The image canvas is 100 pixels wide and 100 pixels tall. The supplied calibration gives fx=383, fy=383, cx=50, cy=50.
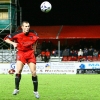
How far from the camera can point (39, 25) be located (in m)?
43.2

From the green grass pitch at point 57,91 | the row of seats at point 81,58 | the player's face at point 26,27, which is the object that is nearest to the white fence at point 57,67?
the row of seats at point 81,58

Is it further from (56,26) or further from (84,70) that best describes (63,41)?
(84,70)

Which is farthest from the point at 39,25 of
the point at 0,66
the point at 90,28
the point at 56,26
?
the point at 0,66

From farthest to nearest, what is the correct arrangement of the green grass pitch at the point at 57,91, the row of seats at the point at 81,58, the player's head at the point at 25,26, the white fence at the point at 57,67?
the row of seats at the point at 81,58 < the white fence at the point at 57,67 < the green grass pitch at the point at 57,91 < the player's head at the point at 25,26

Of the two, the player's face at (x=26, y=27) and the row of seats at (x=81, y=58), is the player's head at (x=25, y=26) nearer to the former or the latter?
the player's face at (x=26, y=27)

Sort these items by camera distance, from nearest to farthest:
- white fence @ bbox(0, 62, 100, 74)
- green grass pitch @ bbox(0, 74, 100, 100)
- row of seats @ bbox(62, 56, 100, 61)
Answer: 1. green grass pitch @ bbox(0, 74, 100, 100)
2. white fence @ bbox(0, 62, 100, 74)
3. row of seats @ bbox(62, 56, 100, 61)

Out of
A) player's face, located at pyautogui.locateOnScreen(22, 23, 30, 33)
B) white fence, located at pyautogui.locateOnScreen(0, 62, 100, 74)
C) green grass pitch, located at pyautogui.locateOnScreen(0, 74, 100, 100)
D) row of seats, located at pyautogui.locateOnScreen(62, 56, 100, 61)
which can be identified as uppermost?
player's face, located at pyautogui.locateOnScreen(22, 23, 30, 33)

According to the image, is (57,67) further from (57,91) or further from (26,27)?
(26,27)

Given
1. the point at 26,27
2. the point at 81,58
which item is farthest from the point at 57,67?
the point at 26,27

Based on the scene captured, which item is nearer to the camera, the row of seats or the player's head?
the player's head

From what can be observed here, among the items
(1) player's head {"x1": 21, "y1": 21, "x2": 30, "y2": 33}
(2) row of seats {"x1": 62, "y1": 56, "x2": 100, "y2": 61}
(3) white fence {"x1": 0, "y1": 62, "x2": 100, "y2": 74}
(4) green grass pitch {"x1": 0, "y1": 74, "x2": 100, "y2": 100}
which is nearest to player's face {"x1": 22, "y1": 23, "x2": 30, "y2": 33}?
(1) player's head {"x1": 21, "y1": 21, "x2": 30, "y2": 33}

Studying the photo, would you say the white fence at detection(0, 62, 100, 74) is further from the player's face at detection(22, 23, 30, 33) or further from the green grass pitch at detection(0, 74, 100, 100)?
the player's face at detection(22, 23, 30, 33)

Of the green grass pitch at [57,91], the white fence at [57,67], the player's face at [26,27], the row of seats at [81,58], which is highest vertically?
the player's face at [26,27]

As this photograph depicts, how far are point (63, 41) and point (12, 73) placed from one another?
38.0ft
